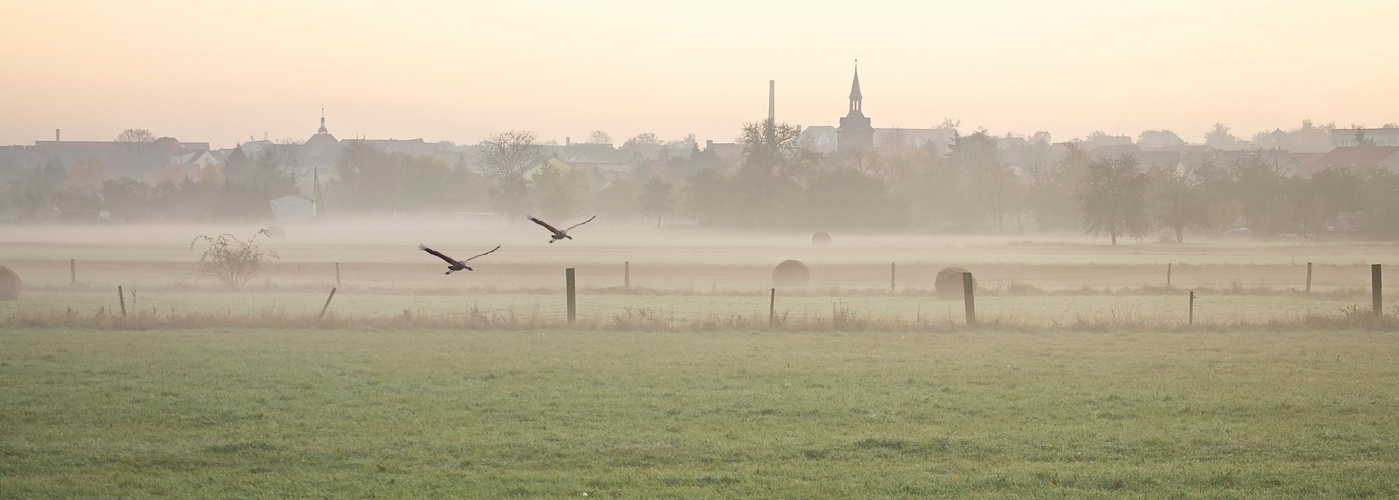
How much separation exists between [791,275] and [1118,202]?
4567cm

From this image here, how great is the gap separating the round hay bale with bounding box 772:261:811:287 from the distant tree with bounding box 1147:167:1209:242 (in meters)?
47.9

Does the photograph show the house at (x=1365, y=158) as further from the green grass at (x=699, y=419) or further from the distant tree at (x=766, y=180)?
the green grass at (x=699, y=419)

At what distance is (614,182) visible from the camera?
125688 mm

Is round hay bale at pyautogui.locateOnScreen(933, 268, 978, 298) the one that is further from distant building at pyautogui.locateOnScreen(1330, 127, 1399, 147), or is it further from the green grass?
distant building at pyautogui.locateOnScreen(1330, 127, 1399, 147)

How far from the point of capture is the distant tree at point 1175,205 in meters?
78.4

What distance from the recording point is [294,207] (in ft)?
409

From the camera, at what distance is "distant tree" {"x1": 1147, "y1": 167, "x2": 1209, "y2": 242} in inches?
3088

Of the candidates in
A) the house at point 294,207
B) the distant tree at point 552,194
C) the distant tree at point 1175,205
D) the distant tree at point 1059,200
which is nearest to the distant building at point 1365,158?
the distant tree at point 1059,200

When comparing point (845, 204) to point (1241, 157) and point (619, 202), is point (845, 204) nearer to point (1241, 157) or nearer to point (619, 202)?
point (619, 202)

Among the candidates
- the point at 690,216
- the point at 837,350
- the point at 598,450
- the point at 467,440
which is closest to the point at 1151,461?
the point at 598,450

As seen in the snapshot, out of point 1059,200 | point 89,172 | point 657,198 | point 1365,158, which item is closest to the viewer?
point 1059,200

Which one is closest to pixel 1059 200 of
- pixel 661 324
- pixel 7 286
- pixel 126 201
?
pixel 661 324

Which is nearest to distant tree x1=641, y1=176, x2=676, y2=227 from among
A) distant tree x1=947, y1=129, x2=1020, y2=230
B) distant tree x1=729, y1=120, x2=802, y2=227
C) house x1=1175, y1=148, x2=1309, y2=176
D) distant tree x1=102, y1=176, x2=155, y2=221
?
distant tree x1=729, y1=120, x2=802, y2=227

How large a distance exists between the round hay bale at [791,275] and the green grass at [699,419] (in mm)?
20327
